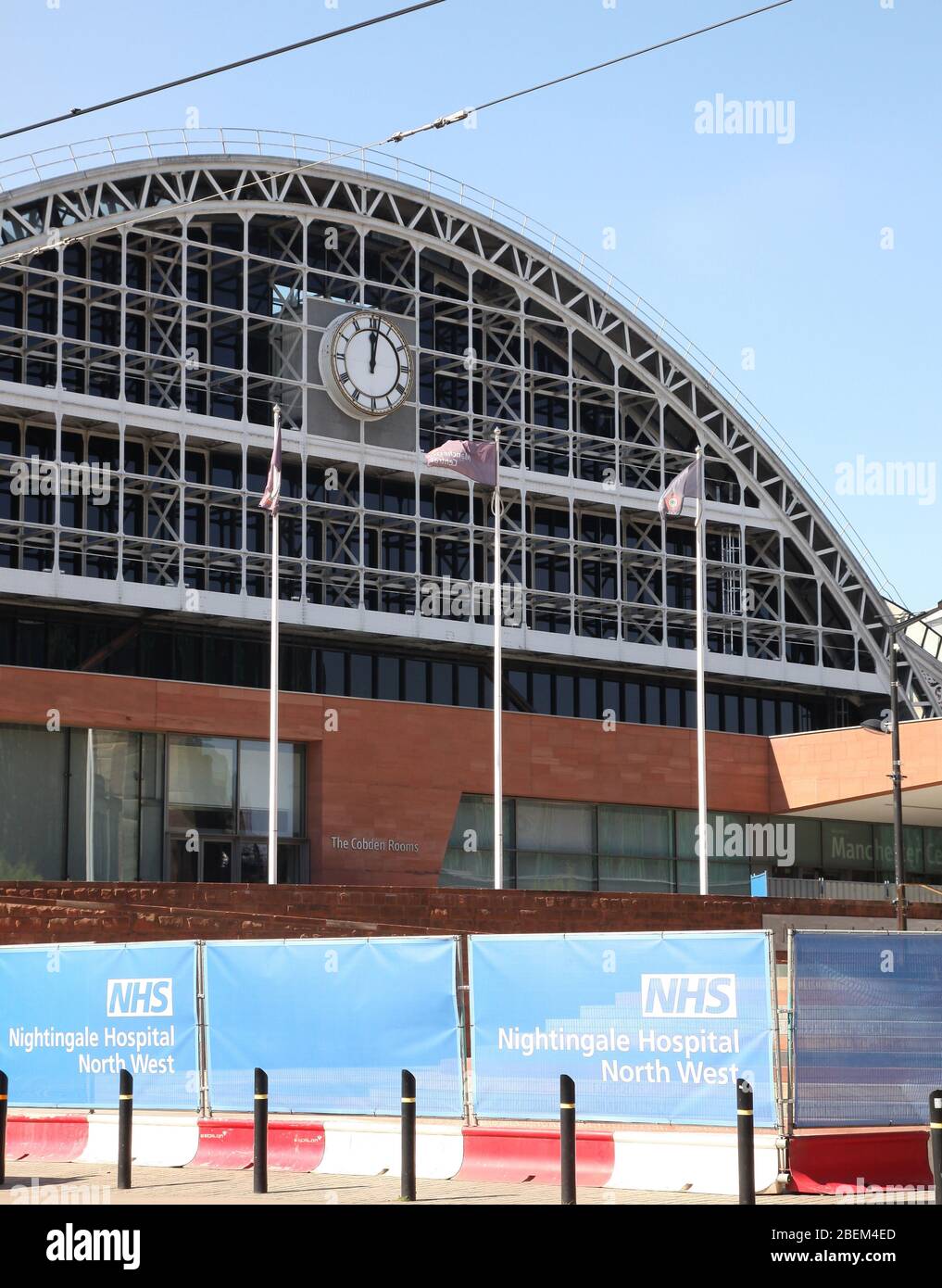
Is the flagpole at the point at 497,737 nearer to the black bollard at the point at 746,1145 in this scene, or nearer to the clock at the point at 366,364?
the clock at the point at 366,364

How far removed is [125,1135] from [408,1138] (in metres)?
2.79

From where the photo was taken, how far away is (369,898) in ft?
130

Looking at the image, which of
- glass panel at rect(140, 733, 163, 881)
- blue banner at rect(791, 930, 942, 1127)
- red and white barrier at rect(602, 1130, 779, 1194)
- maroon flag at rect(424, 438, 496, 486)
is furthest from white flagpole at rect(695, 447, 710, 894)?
red and white barrier at rect(602, 1130, 779, 1194)

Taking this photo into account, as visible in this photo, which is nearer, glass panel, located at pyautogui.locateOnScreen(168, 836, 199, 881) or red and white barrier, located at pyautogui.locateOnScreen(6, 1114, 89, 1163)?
red and white barrier, located at pyautogui.locateOnScreen(6, 1114, 89, 1163)

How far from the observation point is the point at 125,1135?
1606 cm

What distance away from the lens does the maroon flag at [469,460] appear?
40625 millimetres

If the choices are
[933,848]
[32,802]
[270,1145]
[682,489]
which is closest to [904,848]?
[933,848]

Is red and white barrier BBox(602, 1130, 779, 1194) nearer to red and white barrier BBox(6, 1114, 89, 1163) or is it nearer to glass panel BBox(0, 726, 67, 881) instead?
red and white barrier BBox(6, 1114, 89, 1163)

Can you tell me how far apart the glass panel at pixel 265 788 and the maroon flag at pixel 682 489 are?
12.5m

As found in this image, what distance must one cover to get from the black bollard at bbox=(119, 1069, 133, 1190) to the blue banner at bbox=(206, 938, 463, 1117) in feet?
5.32

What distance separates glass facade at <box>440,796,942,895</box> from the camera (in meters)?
51.1

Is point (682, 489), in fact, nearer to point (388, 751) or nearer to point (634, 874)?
point (388, 751)

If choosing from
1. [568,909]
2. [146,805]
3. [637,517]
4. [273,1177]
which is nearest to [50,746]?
[146,805]
